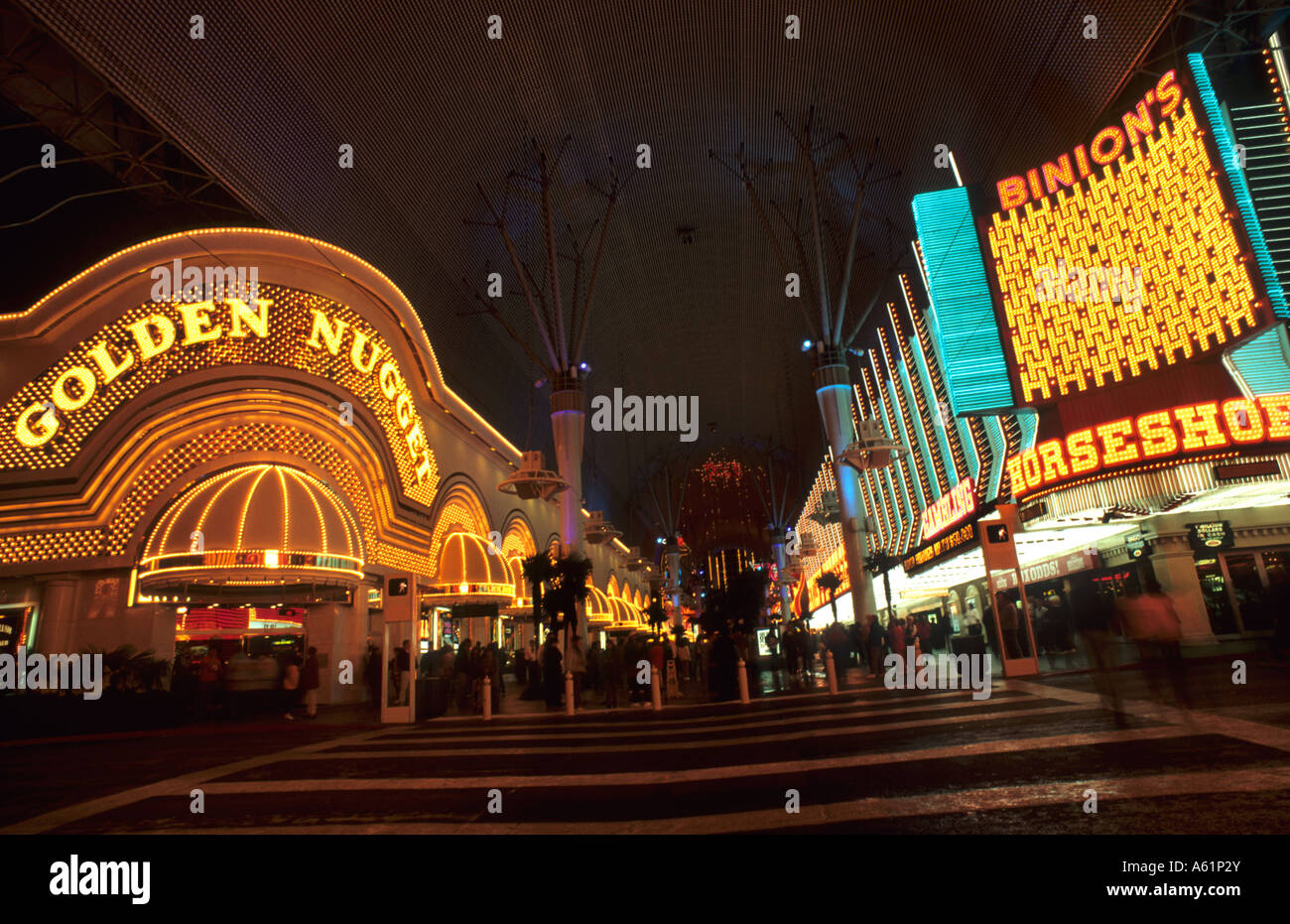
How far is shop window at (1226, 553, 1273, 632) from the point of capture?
687 inches

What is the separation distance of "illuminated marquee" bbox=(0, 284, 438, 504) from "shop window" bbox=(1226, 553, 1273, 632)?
22.1 meters

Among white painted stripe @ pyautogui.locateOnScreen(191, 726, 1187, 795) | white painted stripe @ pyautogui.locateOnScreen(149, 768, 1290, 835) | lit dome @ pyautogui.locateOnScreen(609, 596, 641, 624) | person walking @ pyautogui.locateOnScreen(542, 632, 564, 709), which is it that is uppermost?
lit dome @ pyautogui.locateOnScreen(609, 596, 641, 624)

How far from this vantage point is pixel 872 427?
19391 millimetres

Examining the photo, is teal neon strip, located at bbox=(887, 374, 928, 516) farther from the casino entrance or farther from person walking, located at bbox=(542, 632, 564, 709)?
the casino entrance

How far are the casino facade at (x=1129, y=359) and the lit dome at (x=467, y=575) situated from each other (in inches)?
475

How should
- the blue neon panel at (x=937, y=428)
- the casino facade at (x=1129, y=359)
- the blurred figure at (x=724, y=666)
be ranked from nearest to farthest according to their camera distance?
the casino facade at (x=1129, y=359), the blurred figure at (x=724, y=666), the blue neon panel at (x=937, y=428)

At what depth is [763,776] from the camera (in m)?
6.80

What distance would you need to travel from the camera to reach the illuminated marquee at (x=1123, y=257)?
51.2 ft

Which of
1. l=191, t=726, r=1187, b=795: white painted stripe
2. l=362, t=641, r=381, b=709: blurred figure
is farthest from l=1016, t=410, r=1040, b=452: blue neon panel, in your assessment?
l=362, t=641, r=381, b=709: blurred figure

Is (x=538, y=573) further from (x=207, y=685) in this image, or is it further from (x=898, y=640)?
(x=898, y=640)

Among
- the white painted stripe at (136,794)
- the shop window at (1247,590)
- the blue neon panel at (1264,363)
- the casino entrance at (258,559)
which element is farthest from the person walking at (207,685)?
the shop window at (1247,590)

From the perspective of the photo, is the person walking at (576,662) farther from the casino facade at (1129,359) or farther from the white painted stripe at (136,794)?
the white painted stripe at (136,794)

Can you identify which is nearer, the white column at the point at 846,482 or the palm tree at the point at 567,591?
the palm tree at the point at 567,591

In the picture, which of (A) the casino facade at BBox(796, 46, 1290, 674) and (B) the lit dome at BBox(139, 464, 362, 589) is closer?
(A) the casino facade at BBox(796, 46, 1290, 674)
